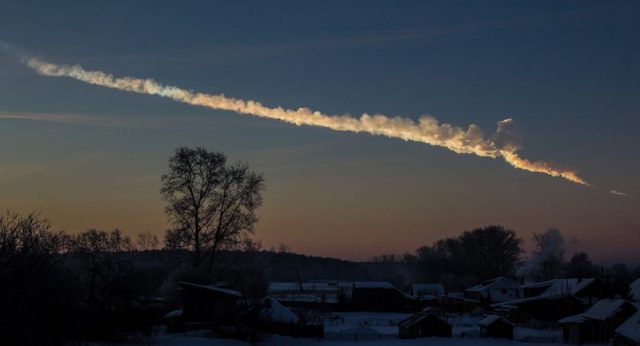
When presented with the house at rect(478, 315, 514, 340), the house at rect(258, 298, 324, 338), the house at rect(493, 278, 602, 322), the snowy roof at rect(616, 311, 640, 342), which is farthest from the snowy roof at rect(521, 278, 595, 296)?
the house at rect(258, 298, 324, 338)

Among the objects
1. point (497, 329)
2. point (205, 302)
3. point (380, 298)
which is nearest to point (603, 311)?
point (497, 329)

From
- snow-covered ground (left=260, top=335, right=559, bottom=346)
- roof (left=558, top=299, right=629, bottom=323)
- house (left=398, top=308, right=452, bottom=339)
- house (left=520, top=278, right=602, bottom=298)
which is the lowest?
snow-covered ground (left=260, top=335, right=559, bottom=346)

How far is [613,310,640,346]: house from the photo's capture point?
41.3 m

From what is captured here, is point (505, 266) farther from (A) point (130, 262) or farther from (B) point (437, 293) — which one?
(A) point (130, 262)

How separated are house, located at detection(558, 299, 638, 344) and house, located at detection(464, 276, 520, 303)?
155ft

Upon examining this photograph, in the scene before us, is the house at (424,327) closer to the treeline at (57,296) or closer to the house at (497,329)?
the house at (497,329)

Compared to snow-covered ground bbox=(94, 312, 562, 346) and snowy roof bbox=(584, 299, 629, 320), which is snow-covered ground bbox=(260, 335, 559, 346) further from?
snowy roof bbox=(584, 299, 629, 320)

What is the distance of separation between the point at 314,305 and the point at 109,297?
54.9 m

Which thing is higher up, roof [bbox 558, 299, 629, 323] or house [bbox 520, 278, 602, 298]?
house [bbox 520, 278, 602, 298]

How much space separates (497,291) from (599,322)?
5287 centimetres

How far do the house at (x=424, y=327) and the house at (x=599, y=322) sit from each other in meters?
9.64

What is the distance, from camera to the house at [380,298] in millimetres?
98500

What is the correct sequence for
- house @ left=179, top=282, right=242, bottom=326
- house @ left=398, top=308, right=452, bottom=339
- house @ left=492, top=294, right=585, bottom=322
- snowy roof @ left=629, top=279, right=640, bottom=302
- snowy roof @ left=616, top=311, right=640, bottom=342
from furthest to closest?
1. house @ left=492, top=294, right=585, bottom=322
2. snowy roof @ left=629, top=279, right=640, bottom=302
3. house @ left=398, top=308, right=452, bottom=339
4. house @ left=179, top=282, right=242, bottom=326
5. snowy roof @ left=616, top=311, right=640, bottom=342

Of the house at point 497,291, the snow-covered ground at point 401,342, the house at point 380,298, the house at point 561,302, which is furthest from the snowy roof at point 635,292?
the house at point 497,291
